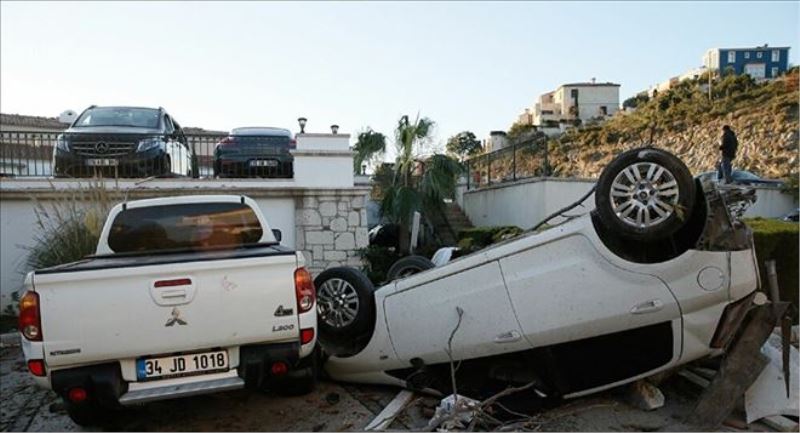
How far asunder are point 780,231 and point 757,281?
4.35 metres

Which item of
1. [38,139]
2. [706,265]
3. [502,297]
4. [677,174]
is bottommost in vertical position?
[502,297]

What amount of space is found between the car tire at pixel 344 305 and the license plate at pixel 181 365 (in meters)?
1.47

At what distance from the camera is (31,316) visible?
3318 mm

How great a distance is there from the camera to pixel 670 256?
3.89 m

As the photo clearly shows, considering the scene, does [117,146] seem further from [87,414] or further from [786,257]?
[786,257]

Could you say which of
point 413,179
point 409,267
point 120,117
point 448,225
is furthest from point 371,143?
point 409,267

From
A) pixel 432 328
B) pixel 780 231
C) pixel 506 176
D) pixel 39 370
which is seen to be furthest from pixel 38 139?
pixel 780 231

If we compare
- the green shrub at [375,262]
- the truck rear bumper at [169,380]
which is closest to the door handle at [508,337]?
the truck rear bumper at [169,380]

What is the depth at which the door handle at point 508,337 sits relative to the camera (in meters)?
4.10

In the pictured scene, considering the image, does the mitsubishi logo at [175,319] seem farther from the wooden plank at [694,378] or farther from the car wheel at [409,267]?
the wooden plank at [694,378]

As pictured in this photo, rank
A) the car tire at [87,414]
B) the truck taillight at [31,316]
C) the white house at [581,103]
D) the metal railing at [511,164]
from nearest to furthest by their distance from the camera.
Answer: the truck taillight at [31,316]
the car tire at [87,414]
the metal railing at [511,164]
the white house at [581,103]

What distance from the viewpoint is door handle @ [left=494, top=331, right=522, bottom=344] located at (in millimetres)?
4096

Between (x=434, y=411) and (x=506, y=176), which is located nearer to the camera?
(x=434, y=411)

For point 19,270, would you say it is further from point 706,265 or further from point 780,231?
point 780,231
